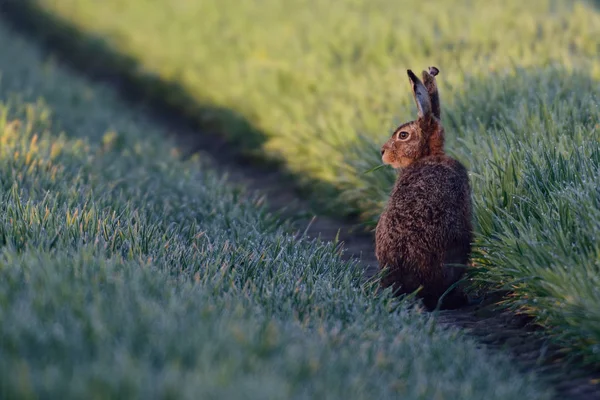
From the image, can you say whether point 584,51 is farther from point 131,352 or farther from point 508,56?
point 131,352

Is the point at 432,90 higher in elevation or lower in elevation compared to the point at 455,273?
higher

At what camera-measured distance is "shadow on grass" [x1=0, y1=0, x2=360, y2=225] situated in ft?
28.3

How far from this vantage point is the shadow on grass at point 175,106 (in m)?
8.62

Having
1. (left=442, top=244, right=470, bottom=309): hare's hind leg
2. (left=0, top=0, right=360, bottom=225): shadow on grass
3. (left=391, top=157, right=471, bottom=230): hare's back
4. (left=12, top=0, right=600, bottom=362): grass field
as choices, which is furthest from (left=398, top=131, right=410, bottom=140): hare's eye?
(left=0, top=0, right=360, bottom=225): shadow on grass

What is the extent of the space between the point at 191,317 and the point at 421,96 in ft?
6.88

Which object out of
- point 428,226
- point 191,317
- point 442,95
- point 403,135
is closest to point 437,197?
point 428,226

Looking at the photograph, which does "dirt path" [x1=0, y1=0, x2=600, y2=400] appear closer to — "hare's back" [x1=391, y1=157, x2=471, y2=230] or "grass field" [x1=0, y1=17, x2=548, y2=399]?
"grass field" [x1=0, y1=17, x2=548, y2=399]

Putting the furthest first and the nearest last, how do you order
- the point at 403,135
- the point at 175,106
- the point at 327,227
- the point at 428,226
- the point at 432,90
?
the point at 175,106, the point at 327,227, the point at 403,135, the point at 432,90, the point at 428,226

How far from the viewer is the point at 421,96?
486cm

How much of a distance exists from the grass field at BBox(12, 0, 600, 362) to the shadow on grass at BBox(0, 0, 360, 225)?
4 centimetres

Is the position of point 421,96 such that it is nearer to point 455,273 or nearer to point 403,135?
point 403,135

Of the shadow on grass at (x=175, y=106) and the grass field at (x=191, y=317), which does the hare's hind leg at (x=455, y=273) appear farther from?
the shadow on grass at (x=175, y=106)

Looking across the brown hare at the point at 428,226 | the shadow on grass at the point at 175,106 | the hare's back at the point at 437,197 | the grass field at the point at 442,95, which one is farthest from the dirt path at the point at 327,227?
the hare's back at the point at 437,197

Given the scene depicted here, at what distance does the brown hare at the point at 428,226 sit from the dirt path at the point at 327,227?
0.26 m
